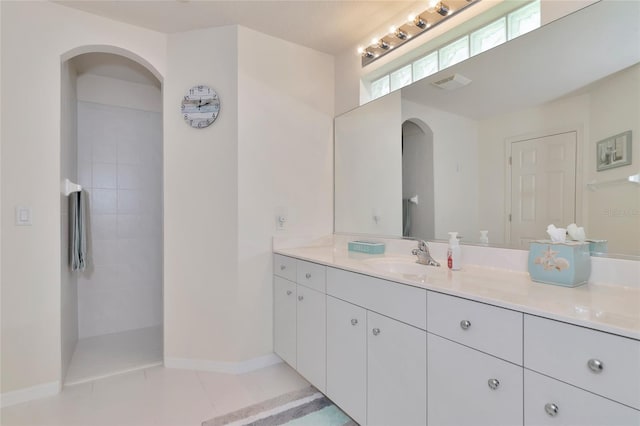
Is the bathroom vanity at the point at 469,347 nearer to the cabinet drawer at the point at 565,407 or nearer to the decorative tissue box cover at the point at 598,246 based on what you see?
the cabinet drawer at the point at 565,407

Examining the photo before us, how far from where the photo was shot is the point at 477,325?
107cm

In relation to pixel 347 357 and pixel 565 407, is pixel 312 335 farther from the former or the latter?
pixel 565 407

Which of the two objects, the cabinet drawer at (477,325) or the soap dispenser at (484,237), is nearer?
the cabinet drawer at (477,325)

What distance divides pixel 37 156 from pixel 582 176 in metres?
2.94

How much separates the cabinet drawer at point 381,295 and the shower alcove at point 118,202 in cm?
190

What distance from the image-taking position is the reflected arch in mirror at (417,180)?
2006 millimetres

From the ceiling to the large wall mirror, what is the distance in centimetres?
53

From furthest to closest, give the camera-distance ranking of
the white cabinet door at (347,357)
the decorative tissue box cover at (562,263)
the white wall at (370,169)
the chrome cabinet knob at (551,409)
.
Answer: the white wall at (370,169), the white cabinet door at (347,357), the decorative tissue box cover at (562,263), the chrome cabinet knob at (551,409)

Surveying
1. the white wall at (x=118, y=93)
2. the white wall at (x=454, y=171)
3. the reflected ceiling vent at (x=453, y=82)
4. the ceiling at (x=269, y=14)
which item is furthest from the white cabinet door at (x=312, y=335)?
the white wall at (x=118, y=93)

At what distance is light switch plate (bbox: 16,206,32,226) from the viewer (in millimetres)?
1941

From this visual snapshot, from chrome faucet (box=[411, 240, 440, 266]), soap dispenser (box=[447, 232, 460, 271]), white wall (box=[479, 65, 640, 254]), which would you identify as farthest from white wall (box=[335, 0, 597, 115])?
chrome faucet (box=[411, 240, 440, 266])

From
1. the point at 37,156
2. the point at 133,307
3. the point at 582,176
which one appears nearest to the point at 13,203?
the point at 37,156

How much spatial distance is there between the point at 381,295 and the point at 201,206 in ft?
4.96

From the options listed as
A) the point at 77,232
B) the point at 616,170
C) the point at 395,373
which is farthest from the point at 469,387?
the point at 77,232
